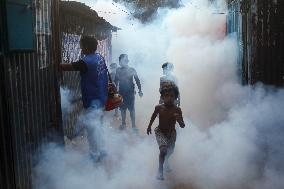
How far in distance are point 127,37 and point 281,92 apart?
19.1 meters

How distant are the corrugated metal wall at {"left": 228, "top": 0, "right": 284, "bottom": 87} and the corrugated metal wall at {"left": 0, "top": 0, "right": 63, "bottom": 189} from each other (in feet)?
11.4

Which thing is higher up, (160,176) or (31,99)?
(31,99)

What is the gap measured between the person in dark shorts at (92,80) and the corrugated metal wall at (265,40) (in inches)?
106

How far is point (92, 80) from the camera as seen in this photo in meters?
6.98

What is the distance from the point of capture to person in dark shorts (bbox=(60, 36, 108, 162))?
690cm

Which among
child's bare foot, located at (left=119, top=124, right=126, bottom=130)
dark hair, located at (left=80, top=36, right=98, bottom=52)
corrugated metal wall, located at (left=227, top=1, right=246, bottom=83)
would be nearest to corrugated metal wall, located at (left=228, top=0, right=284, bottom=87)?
corrugated metal wall, located at (left=227, top=1, right=246, bottom=83)

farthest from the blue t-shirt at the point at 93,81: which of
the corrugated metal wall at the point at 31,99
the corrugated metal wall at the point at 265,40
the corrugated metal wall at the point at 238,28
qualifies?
the corrugated metal wall at the point at 238,28

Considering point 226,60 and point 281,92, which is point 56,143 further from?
point 226,60

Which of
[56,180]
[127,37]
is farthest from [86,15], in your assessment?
[127,37]

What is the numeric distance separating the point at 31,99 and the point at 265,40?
160 inches

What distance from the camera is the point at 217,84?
1282 cm

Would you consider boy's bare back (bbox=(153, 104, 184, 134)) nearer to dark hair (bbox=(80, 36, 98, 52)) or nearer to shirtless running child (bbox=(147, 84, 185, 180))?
shirtless running child (bbox=(147, 84, 185, 180))

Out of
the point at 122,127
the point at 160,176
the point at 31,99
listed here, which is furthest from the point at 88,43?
the point at 122,127

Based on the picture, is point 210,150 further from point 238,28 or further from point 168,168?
point 238,28
